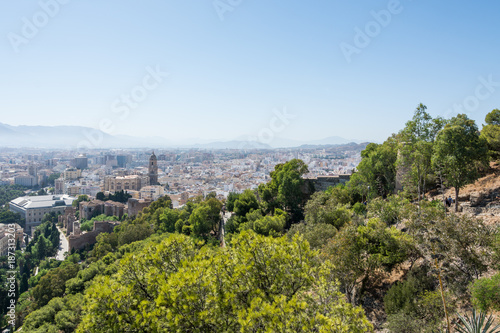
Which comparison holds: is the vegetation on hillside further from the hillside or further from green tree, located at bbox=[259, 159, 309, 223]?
green tree, located at bbox=[259, 159, 309, 223]

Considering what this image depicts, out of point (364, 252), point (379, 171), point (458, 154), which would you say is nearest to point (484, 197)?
point (458, 154)

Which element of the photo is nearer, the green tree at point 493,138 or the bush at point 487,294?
the bush at point 487,294

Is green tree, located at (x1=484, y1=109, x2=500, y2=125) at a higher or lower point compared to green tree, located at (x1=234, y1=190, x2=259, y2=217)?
higher

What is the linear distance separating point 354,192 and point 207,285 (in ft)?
42.7

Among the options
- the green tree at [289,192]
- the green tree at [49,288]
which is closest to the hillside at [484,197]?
the green tree at [289,192]

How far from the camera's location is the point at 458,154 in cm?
1001

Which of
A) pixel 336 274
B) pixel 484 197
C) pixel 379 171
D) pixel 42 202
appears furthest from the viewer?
pixel 42 202

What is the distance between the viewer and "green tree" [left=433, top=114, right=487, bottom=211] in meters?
9.98

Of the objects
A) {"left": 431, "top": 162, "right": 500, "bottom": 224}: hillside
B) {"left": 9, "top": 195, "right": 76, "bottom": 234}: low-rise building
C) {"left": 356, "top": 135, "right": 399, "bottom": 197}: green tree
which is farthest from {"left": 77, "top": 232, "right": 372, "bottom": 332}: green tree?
{"left": 9, "top": 195, "right": 76, "bottom": 234}: low-rise building

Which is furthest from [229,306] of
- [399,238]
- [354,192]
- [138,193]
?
[138,193]

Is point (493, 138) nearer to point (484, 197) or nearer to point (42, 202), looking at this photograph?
point (484, 197)

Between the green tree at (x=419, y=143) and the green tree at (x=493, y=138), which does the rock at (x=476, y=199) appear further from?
the green tree at (x=493, y=138)

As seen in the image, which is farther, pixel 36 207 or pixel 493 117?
pixel 36 207

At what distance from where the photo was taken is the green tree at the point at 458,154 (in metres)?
9.98
